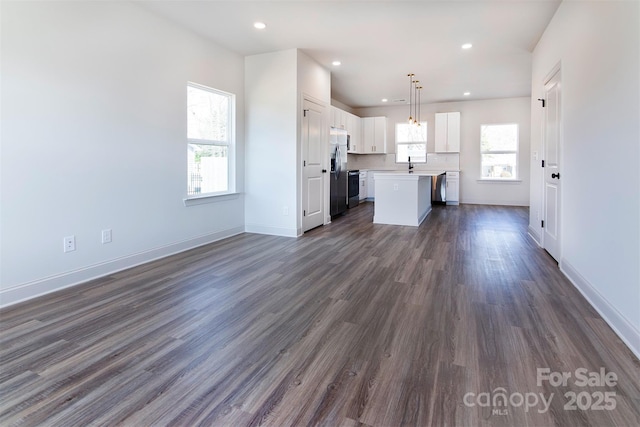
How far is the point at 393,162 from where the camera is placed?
9578 mm

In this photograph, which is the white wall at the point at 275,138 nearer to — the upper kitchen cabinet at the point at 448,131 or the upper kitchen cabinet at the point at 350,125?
the upper kitchen cabinet at the point at 350,125

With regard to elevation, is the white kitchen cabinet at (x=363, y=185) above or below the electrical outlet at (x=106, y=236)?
above

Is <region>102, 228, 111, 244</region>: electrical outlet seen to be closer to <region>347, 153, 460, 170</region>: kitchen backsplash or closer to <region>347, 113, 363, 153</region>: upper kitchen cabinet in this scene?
<region>347, 113, 363, 153</region>: upper kitchen cabinet

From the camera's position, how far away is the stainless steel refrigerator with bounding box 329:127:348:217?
6.39 meters

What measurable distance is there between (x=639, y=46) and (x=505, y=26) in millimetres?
2496

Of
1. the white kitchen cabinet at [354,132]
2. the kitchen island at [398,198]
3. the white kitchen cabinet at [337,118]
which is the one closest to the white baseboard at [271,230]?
Result: the kitchen island at [398,198]

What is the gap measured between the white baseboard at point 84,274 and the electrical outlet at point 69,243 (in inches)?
7.8

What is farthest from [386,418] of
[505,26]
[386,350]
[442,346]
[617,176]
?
[505,26]

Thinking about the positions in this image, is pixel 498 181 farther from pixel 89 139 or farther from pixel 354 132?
pixel 89 139

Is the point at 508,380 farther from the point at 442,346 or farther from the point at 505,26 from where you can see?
the point at 505,26

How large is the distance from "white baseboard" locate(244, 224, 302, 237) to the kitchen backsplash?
4.80 meters

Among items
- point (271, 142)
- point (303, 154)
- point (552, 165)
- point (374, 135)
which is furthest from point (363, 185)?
point (552, 165)

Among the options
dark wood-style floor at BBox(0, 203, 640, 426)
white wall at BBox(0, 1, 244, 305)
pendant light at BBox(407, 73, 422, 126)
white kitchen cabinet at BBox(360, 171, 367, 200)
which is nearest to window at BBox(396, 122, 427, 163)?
pendant light at BBox(407, 73, 422, 126)

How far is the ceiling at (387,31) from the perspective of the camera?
353 centimetres
